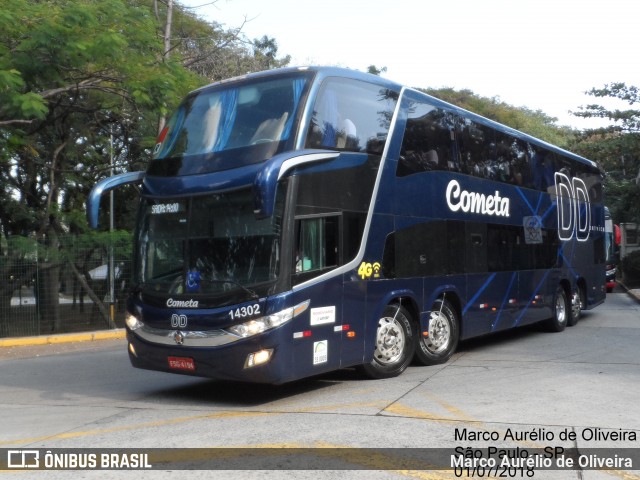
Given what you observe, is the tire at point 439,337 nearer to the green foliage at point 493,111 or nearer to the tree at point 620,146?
the tree at point 620,146

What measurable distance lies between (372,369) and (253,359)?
2.42m

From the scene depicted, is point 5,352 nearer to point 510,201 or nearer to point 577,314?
point 510,201

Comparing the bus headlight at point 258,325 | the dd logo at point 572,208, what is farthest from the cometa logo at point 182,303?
the dd logo at point 572,208

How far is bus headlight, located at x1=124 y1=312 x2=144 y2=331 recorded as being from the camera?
30.0 ft

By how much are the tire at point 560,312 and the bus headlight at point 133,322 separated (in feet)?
31.9

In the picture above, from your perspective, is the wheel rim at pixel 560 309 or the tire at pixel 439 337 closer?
the tire at pixel 439 337

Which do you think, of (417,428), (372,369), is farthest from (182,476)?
(372,369)

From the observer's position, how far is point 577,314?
57.0ft

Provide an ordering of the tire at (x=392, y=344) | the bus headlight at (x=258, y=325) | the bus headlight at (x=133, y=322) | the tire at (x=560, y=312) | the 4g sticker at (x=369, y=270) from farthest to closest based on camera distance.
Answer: the tire at (x=560, y=312) < the tire at (x=392, y=344) < the 4g sticker at (x=369, y=270) < the bus headlight at (x=133, y=322) < the bus headlight at (x=258, y=325)

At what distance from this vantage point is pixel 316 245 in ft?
29.2

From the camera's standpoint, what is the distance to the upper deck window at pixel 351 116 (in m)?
9.03

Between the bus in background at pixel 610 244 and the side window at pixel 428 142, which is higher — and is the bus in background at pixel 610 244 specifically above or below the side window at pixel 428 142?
below

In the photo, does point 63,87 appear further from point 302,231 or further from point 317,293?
point 317,293

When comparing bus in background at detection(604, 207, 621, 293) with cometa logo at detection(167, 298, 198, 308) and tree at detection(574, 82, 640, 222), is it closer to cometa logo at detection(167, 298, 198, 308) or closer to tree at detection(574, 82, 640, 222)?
tree at detection(574, 82, 640, 222)
